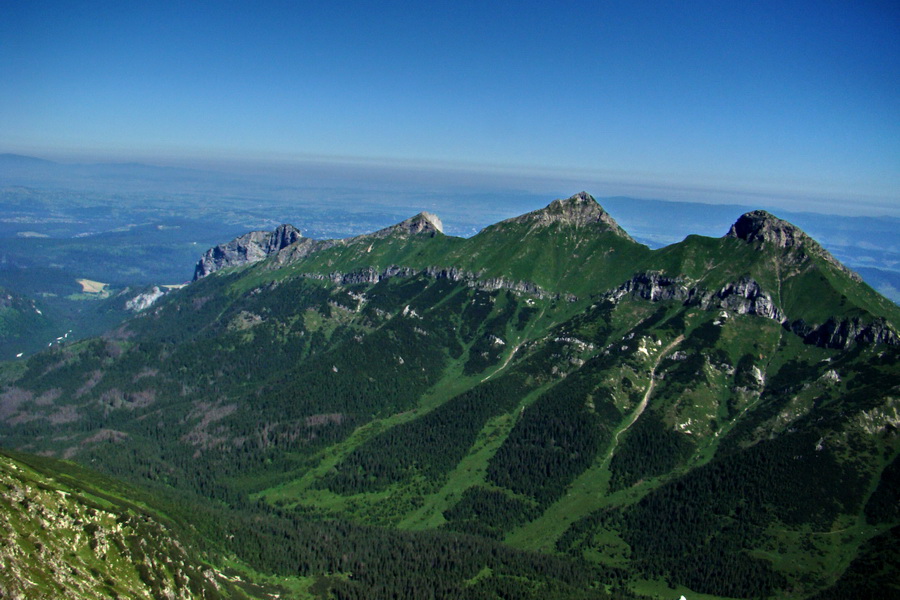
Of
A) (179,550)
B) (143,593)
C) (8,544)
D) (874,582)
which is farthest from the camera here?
(874,582)

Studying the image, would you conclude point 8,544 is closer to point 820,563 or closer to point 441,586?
point 441,586

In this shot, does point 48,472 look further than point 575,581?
No

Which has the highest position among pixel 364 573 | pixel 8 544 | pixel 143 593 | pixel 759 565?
pixel 8 544

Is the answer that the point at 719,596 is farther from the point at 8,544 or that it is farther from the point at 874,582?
the point at 8,544

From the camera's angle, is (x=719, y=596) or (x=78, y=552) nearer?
(x=78, y=552)

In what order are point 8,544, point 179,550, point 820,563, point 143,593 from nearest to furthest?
1. point 8,544
2. point 143,593
3. point 179,550
4. point 820,563

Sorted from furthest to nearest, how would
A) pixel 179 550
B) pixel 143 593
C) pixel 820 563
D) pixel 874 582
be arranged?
pixel 820 563, pixel 874 582, pixel 179 550, pixel 143 593

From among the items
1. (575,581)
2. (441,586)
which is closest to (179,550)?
(441,586)

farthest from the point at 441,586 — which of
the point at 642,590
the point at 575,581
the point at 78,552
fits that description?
the point at 78,552

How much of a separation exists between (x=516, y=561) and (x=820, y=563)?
3688 inches

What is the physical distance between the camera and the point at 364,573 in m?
192

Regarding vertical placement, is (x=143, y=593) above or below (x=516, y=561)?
above

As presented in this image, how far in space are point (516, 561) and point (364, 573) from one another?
4887 centimetres

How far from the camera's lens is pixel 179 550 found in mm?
159625
